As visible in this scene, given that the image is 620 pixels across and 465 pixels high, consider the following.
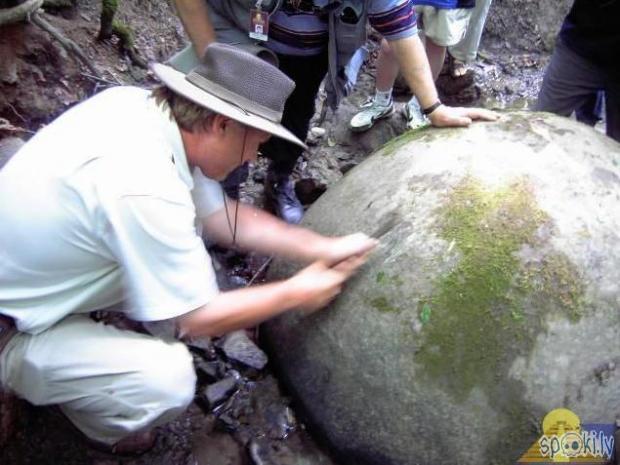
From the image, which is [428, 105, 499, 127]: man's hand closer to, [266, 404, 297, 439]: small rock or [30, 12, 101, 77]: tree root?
[266, 404, 297, 439]: small rock

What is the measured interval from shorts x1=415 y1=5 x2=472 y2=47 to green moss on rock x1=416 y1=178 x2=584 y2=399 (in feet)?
7.74

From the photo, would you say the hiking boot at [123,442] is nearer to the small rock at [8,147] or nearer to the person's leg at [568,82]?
the small rock at [8,147]

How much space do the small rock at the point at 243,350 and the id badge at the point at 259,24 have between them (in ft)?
4.44

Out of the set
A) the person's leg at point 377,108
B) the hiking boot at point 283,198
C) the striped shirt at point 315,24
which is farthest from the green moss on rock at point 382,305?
the person's leg at point 377,108

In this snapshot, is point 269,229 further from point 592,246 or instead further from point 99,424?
point 592,246

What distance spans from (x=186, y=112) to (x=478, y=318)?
1.25m

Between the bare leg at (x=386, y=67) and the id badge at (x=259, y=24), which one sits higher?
the id badge at (x=259, y=24)

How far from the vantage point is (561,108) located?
3.57 meters

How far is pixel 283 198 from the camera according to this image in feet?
13.1

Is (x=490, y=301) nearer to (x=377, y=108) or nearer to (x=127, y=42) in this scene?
(x=377, y=108)

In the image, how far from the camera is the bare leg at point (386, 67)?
455 centimetres

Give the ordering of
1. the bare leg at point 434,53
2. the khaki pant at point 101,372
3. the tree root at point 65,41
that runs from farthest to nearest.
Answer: the bare leg at point 434,53 → the tree root at point 65,41 → the khaki pant at point 101,372

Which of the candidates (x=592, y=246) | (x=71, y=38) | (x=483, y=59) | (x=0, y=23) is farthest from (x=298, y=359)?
(x=483, y=59)

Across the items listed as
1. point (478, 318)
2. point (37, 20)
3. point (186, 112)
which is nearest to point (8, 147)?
point (37, 20)
